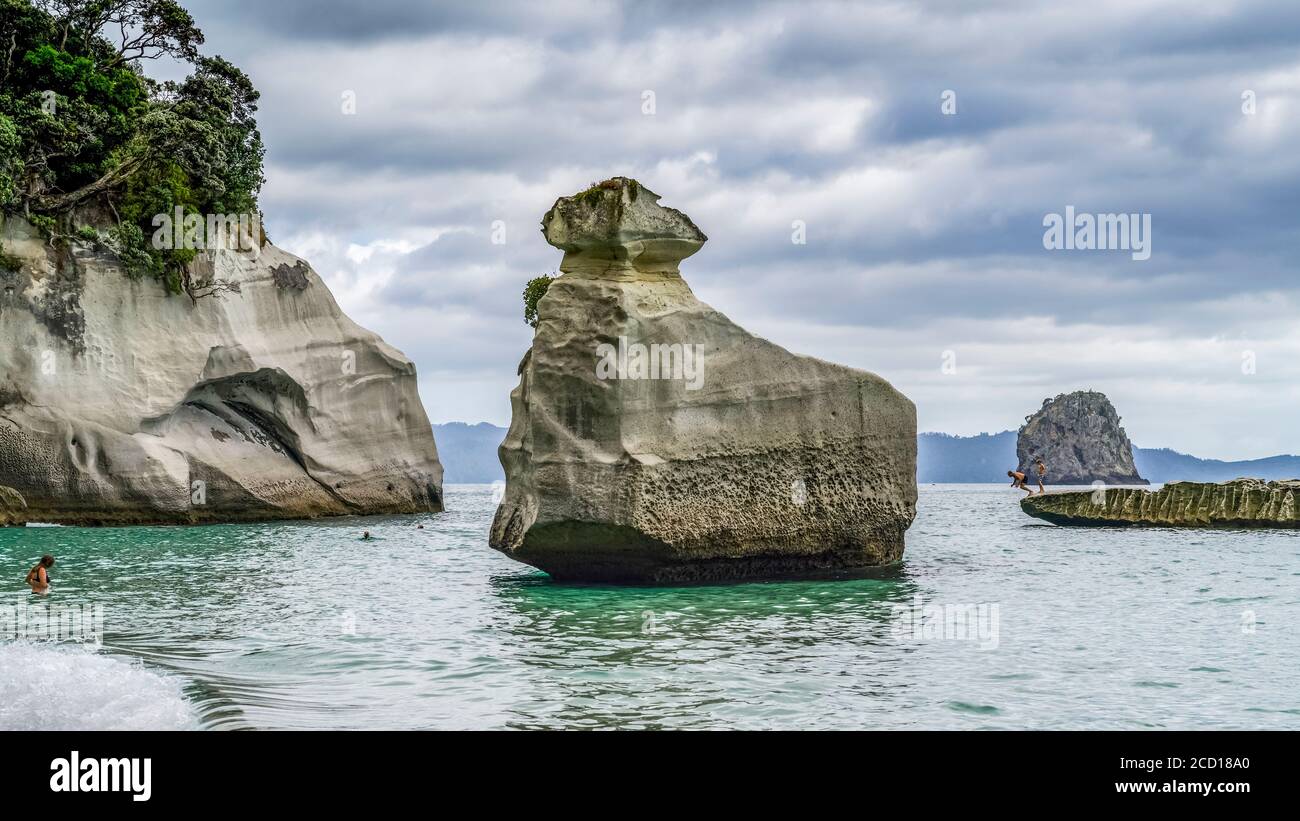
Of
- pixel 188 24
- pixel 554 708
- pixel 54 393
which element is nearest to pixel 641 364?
pixel 554 708

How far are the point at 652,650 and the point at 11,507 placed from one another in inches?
1140

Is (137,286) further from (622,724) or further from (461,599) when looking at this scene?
(622,724)

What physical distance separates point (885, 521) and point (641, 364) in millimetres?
5150

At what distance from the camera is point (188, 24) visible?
144 ft

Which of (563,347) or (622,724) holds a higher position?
(563,347)

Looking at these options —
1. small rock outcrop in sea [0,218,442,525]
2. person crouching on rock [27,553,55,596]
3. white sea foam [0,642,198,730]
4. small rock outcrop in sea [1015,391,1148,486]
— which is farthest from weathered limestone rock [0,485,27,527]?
small rock outcrop in sea [1015,391,1148,486]

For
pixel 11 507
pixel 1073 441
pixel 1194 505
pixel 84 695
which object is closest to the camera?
pixel 84 695

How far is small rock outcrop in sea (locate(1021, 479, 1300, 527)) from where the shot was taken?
40781 millimetres

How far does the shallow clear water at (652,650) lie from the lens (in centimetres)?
1080

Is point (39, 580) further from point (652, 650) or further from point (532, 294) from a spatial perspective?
point (532, 294)

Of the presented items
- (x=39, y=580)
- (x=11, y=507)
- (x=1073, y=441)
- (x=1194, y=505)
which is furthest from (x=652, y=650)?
(x=1073, y=441)

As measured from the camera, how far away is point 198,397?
4297 centimetres

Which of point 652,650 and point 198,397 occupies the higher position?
point 198,397

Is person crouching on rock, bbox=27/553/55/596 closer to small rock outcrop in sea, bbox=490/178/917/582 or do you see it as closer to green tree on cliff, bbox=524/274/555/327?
small rock outcrop in sea, bbox=490/178/917/582
